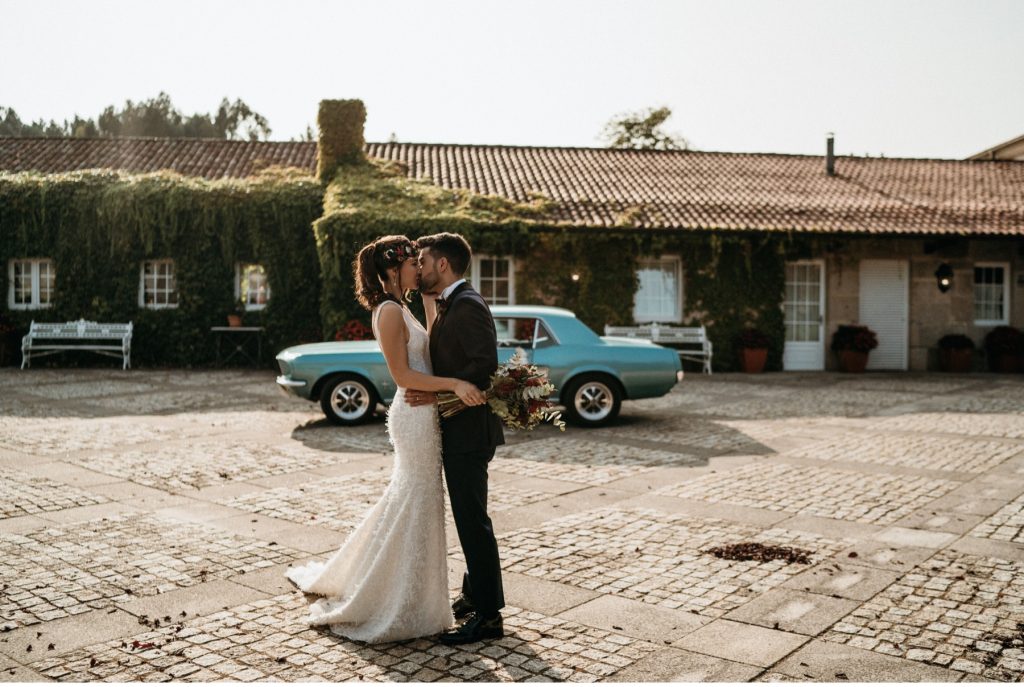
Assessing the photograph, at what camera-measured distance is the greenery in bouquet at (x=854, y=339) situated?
20266 mm

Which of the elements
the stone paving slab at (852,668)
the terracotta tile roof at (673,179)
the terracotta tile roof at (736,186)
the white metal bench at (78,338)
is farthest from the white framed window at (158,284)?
the stone paving slab at (852,668)

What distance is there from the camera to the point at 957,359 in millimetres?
20797

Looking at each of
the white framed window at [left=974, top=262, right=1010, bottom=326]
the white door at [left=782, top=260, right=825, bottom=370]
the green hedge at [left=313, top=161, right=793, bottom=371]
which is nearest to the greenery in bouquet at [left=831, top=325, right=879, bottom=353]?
the white door at [left=782, top=260, right=825, bottom=370]

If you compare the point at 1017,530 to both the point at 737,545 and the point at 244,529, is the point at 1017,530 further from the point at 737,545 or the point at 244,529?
the point at 244,529

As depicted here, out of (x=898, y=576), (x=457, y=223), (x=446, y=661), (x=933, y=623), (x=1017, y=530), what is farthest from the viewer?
(x=457, y=223)

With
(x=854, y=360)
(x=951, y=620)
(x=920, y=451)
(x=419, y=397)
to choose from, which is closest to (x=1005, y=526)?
(x=951, y=620)

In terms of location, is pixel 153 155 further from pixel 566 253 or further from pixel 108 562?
pixel 108 562

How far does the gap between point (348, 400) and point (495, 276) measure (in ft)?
29.9

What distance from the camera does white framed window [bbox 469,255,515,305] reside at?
65.8ft

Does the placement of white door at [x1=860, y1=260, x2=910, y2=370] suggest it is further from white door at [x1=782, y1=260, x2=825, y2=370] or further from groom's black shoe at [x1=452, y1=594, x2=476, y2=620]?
groom's black shoe at [x1=452, y1=594, x2=476, y2=620]

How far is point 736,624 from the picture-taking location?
4.52 metres

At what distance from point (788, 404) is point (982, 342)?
1000 centimetres

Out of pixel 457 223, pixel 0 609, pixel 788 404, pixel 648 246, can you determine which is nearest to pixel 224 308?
pixel 457 223

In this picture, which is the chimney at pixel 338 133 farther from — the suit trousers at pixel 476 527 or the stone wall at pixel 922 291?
the suit trousers at pixel 476 527
